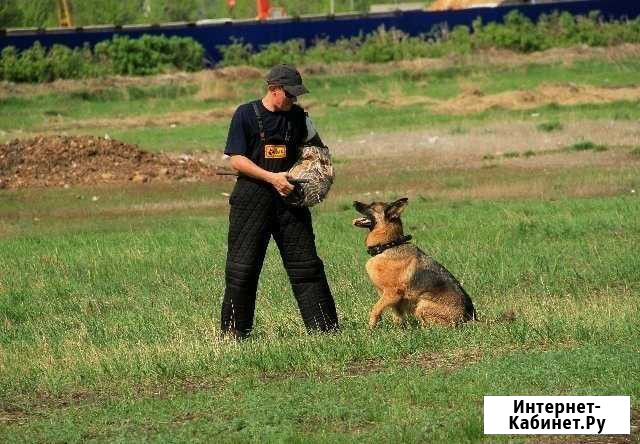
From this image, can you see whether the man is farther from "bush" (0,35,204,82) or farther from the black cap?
"bush" (0,35,204,82)

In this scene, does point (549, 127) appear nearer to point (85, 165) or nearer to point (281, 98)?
point (85, 165)

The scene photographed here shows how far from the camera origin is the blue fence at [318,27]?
2077 inches

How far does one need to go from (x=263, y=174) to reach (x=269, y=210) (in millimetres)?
374

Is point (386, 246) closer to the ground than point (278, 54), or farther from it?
farther from it

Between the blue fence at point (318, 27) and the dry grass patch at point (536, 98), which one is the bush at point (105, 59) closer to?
the blue fence at point (318, 27)

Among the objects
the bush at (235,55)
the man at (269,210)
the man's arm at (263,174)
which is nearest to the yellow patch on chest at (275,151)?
the man at (269,210)

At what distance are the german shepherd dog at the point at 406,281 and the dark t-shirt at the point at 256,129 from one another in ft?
2.53

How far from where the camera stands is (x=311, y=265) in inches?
425

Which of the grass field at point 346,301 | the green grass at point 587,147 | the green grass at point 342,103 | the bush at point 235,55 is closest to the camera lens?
the grass field at point 346,301

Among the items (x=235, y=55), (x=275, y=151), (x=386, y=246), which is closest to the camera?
(x=275, y=151)

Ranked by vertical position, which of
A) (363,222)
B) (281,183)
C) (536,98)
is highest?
(281,183)

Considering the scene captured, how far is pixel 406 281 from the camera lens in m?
10.8

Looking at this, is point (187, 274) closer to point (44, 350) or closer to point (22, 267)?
point (22, 267)

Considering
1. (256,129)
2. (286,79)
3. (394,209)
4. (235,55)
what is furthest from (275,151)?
(235,55)
